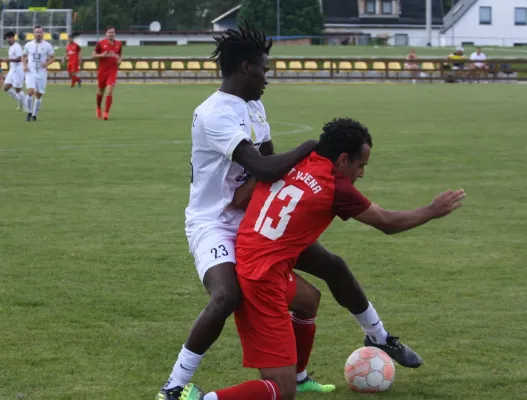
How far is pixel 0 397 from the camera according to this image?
19.0ft

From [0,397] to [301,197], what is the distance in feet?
6.70

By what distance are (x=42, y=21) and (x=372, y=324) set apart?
76.7m

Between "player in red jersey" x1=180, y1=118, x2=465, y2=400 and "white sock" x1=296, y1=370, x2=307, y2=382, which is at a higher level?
"player in red jersey" x1=180, y1=118, x2=465, y2=400

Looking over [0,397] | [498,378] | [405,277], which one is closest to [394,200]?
[405,277]

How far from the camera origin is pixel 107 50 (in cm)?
2625

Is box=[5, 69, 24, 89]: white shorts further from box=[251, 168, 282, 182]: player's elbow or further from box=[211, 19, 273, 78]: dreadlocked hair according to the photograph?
box=[251, 168, 282, 182]: player's elbow

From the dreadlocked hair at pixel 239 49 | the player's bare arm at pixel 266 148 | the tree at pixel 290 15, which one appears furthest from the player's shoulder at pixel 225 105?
the tree at pixel 290 15

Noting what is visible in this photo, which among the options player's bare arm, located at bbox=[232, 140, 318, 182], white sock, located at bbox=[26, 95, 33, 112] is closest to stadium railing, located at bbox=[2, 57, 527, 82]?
white sock, located at bbox=[26, 95, 33, 112]

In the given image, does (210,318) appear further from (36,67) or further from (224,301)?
(36,67)

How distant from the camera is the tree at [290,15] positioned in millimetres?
90188

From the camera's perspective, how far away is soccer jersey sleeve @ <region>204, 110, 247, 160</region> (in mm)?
5406

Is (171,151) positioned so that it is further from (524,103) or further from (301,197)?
(524,103)

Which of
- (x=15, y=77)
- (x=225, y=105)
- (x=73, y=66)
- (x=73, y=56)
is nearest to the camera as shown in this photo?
(x=225, y=105)

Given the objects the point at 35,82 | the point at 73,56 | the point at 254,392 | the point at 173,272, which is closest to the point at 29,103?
the point at 35,82
